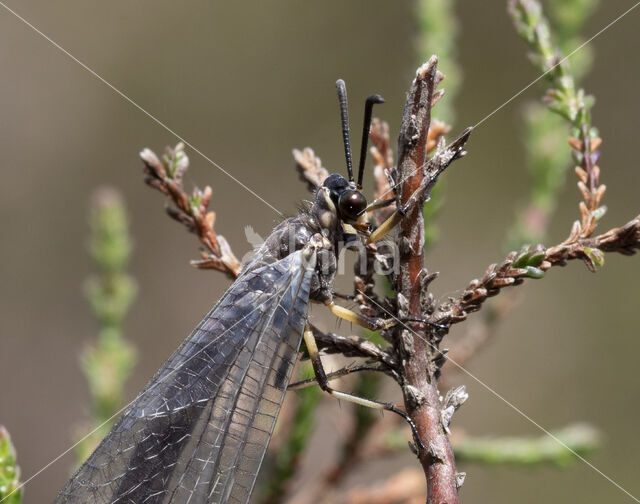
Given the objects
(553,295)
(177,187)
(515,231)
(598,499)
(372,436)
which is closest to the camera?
(177,187)

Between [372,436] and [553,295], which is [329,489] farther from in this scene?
[553,295]

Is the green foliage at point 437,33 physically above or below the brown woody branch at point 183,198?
above

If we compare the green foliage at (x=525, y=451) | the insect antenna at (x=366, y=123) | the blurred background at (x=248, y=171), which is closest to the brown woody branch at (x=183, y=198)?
the insect antenna at (x=366, y=123)

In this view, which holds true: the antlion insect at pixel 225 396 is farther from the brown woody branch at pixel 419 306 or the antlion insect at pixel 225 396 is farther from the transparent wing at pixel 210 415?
the brown woody branch at pixel 419 306

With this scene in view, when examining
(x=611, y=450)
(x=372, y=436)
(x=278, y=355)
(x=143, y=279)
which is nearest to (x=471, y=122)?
(x=611, y=450)

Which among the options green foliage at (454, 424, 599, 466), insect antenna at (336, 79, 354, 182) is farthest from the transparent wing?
green foliage at (454, 424, 599, 466)

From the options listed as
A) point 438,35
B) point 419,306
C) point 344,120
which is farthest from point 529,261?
point 438,35
